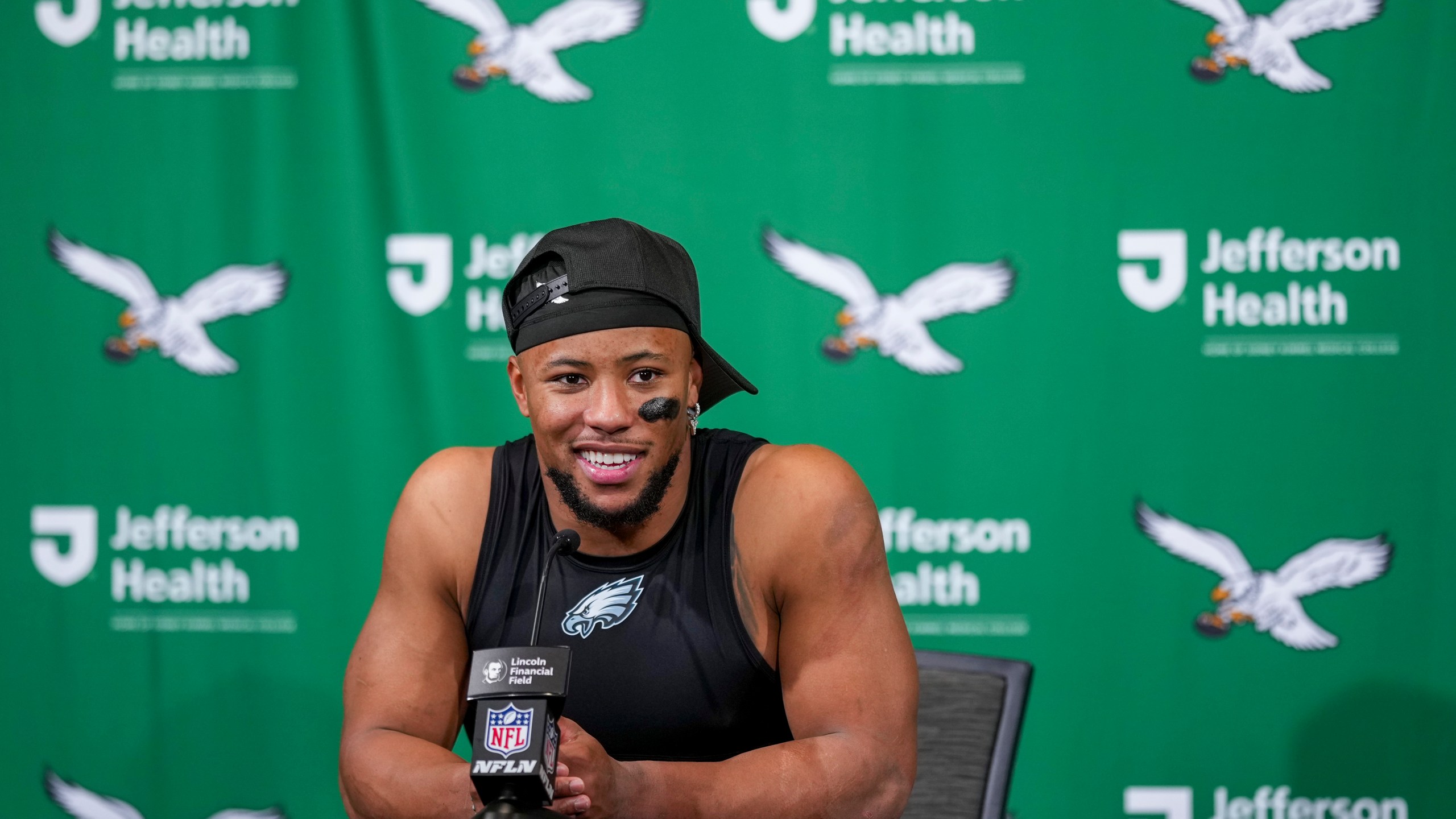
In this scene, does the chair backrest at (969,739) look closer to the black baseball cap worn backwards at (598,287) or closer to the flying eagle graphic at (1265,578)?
the black baseball cap worn backwards at (598,287)

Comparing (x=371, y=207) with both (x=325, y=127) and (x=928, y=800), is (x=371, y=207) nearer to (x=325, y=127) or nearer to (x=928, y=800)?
(x=325, y=127)

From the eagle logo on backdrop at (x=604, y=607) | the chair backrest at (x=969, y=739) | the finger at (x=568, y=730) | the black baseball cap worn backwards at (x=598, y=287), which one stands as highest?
the black baseball cap worn backwards at (x=598, y=287)

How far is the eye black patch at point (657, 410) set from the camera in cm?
164

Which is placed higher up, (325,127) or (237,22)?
(237,22)

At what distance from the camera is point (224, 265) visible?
286 centimetres

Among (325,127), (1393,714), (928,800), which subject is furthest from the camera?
(325,127)

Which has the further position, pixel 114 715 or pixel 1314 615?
pixel 114 715

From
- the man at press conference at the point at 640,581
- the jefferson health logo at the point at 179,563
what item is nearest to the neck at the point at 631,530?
the man at press conference at the point at 640,581

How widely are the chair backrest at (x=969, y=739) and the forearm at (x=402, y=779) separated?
2.63 ft

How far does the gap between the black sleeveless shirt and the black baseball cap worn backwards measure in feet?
0.96

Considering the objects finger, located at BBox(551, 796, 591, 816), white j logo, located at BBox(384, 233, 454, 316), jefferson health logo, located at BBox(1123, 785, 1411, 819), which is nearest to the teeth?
finger, located at BBox(551, 796, 591, 816)

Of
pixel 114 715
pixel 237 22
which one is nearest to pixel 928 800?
pixel 114 715

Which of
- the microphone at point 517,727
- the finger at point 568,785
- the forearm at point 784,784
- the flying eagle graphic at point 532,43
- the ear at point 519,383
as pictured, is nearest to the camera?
the microphone at point 517,727

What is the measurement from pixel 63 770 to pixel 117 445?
2.74 ft
